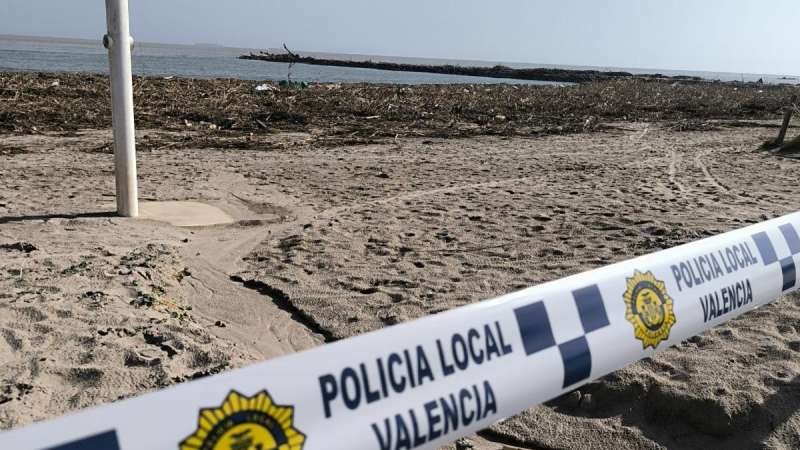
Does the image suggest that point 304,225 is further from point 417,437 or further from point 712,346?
point 417,437

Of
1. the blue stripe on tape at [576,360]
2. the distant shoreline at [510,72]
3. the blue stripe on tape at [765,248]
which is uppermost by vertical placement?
the distant shoreline at [510,72]

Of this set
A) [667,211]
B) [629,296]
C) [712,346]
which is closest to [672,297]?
[629,296]

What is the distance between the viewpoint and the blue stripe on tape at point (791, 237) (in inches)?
153

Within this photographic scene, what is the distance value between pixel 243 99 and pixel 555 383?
61.8ft

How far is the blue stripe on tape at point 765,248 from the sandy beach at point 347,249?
2.30ft

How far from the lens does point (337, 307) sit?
194 inches

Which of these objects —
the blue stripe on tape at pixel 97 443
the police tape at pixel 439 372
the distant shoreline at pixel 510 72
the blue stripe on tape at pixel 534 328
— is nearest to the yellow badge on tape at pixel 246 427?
the police tape at pixel 439 372

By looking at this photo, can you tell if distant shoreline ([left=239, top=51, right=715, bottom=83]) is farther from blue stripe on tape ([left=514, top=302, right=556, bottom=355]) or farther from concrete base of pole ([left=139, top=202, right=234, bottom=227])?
blue stripe on tape ([left=514, top=302, right=556, bottom=355])

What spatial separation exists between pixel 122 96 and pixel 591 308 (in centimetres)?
544

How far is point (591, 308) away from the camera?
9.14 ft

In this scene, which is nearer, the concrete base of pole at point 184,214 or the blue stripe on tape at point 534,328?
the blue stripe on tape at point 534,328

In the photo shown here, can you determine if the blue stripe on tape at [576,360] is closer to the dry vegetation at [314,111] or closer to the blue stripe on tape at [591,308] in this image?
the blue stripe on tape at [591,308]

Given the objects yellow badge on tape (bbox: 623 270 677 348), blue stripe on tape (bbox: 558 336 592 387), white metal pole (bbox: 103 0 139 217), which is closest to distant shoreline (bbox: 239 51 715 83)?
white metal pole (bbox: 103 0 139 217)

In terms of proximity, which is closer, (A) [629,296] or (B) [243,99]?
(A) [629,296]
